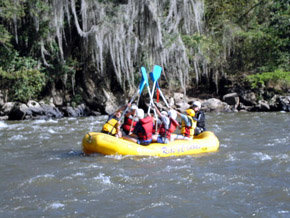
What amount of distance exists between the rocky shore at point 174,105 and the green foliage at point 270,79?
24.5 inches

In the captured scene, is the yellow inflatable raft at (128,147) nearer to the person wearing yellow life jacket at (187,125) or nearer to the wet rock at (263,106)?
the person wearing yellow life jacket at (187,125)

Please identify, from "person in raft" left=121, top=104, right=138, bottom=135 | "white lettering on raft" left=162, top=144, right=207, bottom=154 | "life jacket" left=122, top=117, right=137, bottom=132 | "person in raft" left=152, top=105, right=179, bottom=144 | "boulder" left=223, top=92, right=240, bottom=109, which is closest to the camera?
"white lettering on raft" left=162, top=144, right=207, bottom=154

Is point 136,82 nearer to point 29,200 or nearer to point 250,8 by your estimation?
point 250,8

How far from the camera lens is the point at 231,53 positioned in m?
21.5

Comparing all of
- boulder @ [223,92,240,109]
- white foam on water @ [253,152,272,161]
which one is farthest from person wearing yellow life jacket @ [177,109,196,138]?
boulder @ [223,92,240,109]

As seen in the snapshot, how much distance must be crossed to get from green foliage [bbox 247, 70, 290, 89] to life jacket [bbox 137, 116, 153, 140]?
12215mm

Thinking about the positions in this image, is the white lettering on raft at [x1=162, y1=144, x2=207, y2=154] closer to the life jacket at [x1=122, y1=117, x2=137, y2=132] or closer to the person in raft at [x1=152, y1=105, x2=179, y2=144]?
the person in raft at [x1=152, y1=105, x2=179, y2=144]

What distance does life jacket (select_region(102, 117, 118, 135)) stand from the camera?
816 cm

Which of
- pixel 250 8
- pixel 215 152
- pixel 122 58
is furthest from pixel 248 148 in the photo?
pixel 250 8

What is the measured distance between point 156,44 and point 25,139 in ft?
27.7

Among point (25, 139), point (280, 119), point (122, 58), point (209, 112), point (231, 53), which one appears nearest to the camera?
point (25, 139)

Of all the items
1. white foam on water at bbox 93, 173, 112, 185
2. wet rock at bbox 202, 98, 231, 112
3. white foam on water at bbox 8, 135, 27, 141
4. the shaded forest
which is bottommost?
wet rock at bbox 202, 98, 231, 112

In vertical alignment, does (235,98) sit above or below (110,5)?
below

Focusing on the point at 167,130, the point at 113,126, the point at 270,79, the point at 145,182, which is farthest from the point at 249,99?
the point at 145,182
